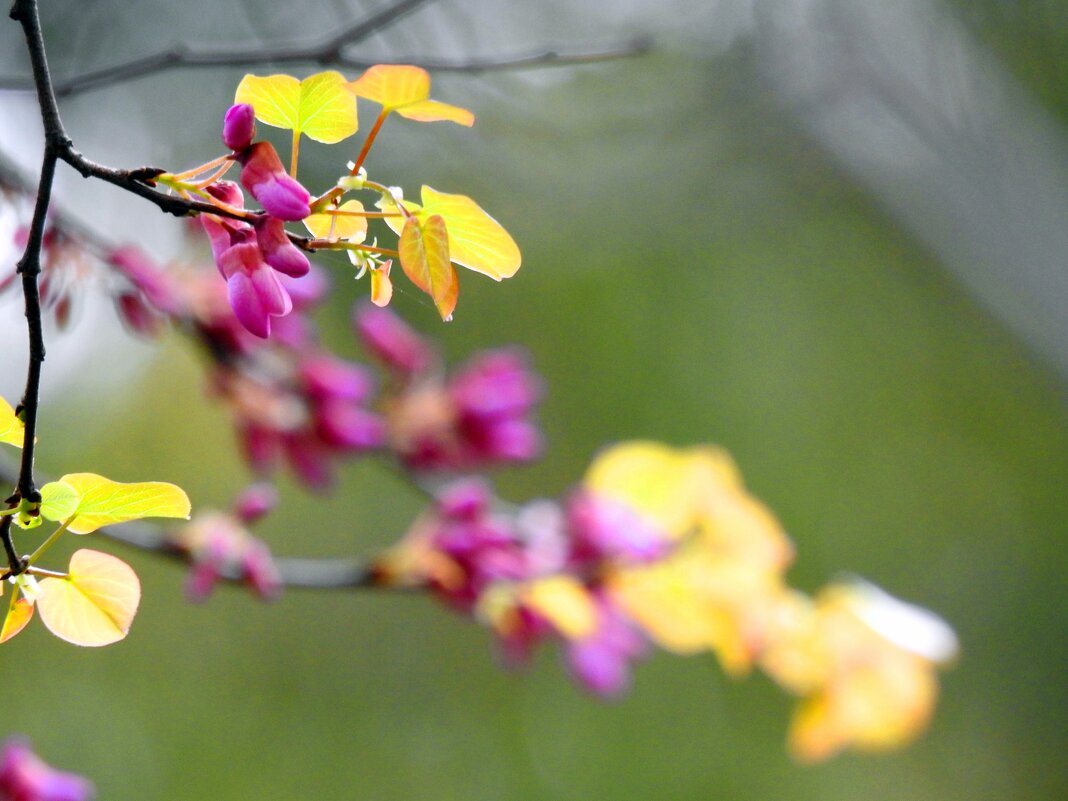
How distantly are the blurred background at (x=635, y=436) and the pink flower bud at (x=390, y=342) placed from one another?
115cm

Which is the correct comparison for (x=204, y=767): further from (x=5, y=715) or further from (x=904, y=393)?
(x=904, y=393)

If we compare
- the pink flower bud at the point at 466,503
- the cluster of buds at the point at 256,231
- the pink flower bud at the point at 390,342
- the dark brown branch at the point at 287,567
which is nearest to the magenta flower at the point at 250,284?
the cluster of buds at the point at 256,231

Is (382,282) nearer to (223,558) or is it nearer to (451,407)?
(223,558)

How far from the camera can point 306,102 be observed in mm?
306

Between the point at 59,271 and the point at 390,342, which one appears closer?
the point at 59,271

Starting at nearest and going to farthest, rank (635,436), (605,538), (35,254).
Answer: (35,254) → (605,538) → (635,436)

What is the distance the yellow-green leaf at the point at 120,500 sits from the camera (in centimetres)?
29

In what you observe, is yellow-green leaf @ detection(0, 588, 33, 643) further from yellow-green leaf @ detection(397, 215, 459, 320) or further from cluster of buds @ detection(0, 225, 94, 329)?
cluster of buds @ detection(0, 225, 94, 329)

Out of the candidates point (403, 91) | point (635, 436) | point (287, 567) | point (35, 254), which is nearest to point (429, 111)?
point (403, 91)

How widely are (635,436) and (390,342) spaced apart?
2.36 meters

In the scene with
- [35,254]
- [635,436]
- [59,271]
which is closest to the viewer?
[35,254]

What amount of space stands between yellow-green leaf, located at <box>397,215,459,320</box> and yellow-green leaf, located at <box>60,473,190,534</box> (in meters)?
0.09

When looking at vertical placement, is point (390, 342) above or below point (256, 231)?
below


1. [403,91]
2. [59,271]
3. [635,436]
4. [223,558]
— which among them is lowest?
[635,436]
